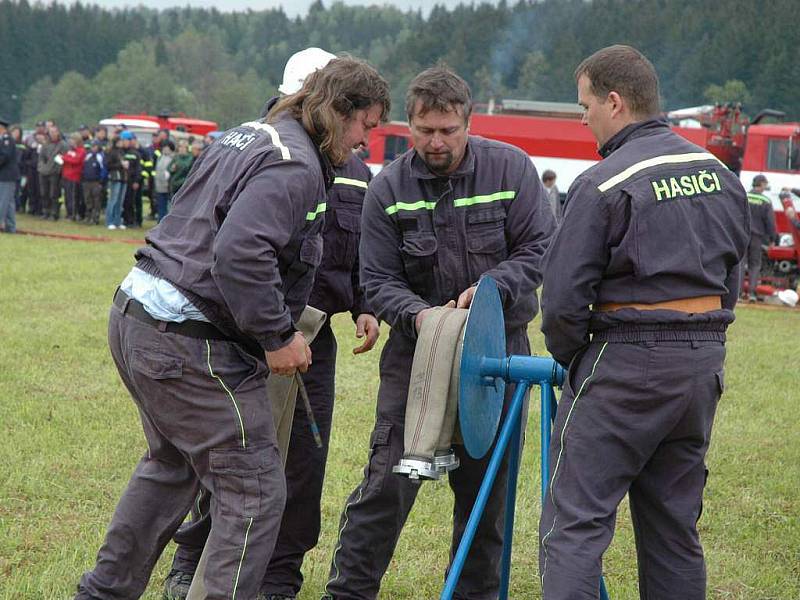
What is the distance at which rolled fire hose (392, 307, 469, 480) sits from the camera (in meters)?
3.67

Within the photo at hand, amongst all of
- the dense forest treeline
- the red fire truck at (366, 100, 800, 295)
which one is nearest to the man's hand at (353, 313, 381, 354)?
the dense forest treeline

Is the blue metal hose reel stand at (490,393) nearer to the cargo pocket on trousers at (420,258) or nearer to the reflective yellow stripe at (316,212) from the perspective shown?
the cargo pocket on trousers at (420,258)

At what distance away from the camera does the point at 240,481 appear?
3.43 meters

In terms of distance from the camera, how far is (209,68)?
132 m


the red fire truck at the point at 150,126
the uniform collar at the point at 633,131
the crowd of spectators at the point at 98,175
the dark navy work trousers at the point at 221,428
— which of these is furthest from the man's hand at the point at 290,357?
the red fire truck at the point at 150,126

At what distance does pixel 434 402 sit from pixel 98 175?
794 inches

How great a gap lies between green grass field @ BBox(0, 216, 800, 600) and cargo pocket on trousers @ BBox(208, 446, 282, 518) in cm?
120

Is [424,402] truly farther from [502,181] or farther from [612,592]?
[612,592]

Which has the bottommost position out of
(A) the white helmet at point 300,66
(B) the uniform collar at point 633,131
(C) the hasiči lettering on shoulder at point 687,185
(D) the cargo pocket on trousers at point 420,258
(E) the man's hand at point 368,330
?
(E) the man's hand at point 368,330

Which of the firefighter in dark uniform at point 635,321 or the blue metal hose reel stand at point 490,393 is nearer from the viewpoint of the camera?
the firefighter in dark uniform at point 635,321

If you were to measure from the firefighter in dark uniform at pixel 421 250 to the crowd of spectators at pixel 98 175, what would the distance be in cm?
1718

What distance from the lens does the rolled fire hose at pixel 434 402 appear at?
367cm

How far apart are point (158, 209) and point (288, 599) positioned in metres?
19.5

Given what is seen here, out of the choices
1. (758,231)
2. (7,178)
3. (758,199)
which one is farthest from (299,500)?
(7,178)
